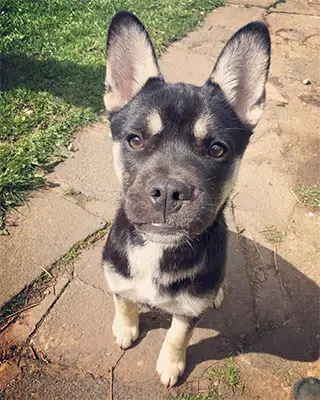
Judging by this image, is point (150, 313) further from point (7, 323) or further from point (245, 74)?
point (245, 74)

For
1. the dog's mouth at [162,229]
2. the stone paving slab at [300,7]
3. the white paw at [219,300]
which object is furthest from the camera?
the stone paving slab at [300,7]

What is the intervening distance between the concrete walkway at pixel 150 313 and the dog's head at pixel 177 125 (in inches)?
48.2

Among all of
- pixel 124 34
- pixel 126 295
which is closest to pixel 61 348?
pixel 126 295

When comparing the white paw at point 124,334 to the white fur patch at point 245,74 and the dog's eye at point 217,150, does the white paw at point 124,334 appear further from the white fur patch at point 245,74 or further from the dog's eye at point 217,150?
the white fur patch at point 245,74

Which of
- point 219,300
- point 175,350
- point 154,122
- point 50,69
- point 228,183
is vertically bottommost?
point 219,300

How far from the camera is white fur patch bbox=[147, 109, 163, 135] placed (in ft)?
7.85

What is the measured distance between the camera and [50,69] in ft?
18.4

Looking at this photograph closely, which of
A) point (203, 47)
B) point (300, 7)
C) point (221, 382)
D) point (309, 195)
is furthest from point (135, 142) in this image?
point (300, 7)

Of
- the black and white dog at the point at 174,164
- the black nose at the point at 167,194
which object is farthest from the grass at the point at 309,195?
the black nose at the point at 167,194

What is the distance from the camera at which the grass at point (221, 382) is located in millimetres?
2867

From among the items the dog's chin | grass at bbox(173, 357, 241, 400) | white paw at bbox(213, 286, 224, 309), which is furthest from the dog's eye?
grass at bbox(173, 357, 241, 400)

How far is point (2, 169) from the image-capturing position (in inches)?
163

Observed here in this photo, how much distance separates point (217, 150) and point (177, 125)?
0.29m

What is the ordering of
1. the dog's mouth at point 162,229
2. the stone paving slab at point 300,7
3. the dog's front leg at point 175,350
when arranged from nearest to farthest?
the dog's mouth at point 162,229 → the dog's front leg at point 175,350 → the stone paving slab at point 300,7
